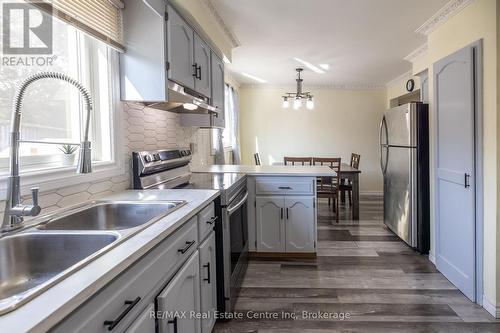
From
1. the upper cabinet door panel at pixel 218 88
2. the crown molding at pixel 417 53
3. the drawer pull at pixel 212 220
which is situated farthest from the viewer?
the crown molding at pixel 417 53

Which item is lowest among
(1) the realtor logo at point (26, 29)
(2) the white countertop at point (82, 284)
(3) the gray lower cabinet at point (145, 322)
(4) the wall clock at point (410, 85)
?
(3) the gray lower cabinet at point (145, 322)

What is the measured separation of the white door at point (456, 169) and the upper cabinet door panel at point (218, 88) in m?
1.94

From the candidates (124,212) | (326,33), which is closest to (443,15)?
(326,33)

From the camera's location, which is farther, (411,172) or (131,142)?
(411,172)

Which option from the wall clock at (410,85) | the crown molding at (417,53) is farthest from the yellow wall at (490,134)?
the wall clock at (410,85)

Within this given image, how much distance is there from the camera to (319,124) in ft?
22.1

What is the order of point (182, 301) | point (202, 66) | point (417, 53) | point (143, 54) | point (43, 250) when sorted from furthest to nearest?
point (417, 53) < point (202, 66) < point (143, 54) < point (182, 301) < point (43, 250)

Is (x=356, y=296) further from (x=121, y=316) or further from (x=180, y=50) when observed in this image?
(x=180, y=50)

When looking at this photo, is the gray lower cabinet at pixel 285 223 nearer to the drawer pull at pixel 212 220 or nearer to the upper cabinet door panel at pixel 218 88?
the upper cabinet door panel at pixel 218 88

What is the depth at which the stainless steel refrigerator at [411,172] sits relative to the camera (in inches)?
124

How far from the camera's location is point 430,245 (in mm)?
3184

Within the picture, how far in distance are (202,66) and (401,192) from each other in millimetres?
2513

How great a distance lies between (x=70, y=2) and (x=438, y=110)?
278cm

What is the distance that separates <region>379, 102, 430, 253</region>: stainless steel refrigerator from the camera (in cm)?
315
